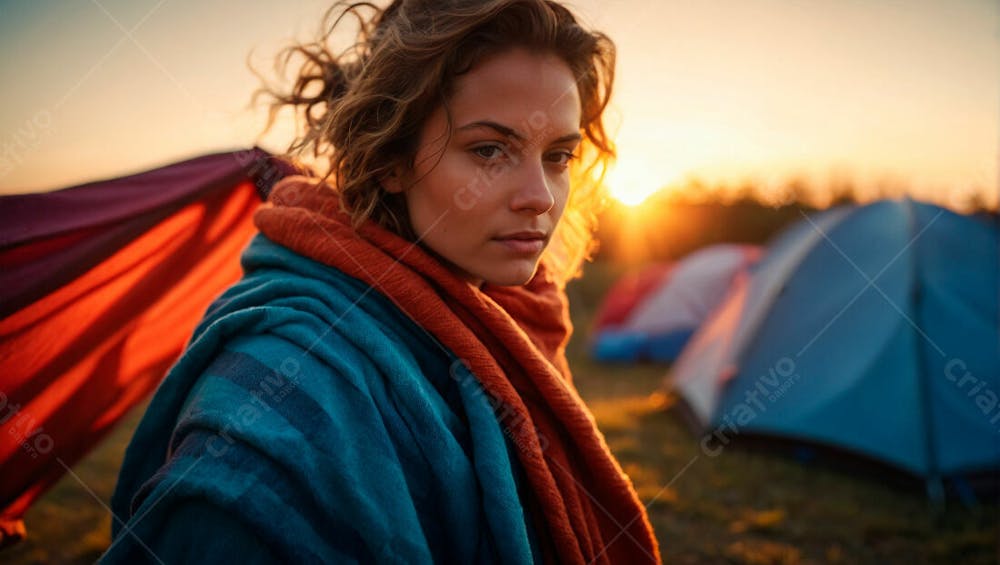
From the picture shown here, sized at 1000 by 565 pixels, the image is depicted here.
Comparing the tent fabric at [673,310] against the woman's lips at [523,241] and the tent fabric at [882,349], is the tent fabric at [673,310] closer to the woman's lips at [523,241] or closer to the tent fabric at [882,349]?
the tent fabric at [882,349]

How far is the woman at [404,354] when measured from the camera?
1.09m

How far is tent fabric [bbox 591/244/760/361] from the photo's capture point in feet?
28.6

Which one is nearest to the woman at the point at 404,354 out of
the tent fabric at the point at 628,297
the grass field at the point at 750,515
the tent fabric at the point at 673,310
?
the grass field at the point at 750,515

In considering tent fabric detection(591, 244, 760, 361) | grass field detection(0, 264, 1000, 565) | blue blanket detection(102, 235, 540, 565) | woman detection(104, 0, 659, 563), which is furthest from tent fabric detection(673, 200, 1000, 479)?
blue blanket detection(102, 235, 540, 565)

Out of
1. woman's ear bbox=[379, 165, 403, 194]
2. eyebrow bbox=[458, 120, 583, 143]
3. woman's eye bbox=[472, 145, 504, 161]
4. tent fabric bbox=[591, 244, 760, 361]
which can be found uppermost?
tent fabric bbox=[591, 244, 760, 361]

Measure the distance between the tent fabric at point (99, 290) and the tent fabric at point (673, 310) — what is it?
7.19 metres

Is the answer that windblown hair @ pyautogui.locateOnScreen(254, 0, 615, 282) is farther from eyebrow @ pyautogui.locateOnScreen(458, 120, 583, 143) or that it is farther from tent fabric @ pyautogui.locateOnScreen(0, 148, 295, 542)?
tent fabric @ pyautogui.locateOnScreen(0, 148, 295, 542)

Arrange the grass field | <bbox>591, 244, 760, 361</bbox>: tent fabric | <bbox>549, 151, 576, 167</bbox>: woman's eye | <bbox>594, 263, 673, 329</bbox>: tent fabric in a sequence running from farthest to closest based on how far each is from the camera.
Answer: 1. <bbox>594, 263, 673, 329</bbox>: tent fabric
2. <bbox>591, 244, 760, 361</bbox>: tent fabric
3. the grass field
4. <bbox>549, 151, 576, 167</bbox>: woman's eye

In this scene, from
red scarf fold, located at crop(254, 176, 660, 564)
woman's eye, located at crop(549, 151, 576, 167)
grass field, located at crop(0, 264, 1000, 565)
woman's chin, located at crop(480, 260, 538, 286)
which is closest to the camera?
red scarf fold, located at crop(254, 176, 660, 564)

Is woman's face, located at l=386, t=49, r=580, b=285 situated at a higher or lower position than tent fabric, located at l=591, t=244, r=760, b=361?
lower

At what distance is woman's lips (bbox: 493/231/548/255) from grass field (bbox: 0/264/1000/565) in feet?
8.82

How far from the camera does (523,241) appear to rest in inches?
61.9

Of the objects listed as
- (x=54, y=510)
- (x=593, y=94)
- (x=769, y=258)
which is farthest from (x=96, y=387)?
(x=769, y=258)

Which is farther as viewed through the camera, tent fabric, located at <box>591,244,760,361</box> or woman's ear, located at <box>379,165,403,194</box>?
tent fabric, located at <box>591,244,760,361</box>
